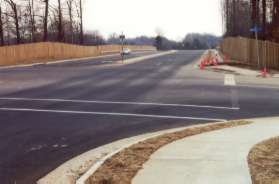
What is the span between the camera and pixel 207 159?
8.86 metres

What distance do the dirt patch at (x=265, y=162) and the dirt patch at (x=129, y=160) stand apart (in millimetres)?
1735

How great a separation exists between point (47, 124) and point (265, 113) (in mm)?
6140

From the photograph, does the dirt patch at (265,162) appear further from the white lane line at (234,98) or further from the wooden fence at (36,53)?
the wooden fence at (36,53)

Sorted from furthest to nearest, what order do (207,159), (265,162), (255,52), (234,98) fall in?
(255,52) < (234,98) < (207,159) < (265,162)

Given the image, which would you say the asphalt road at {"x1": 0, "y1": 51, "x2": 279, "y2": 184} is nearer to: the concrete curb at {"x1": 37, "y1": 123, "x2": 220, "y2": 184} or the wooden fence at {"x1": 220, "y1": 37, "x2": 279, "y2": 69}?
the concrete curb at {"x1": 37, "y1": 123, "x2": 220, "y2": 184}

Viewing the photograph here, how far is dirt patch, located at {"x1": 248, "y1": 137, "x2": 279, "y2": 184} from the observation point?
744 centimetres

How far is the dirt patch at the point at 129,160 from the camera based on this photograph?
7719mm

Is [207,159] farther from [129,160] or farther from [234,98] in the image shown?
[234,98]

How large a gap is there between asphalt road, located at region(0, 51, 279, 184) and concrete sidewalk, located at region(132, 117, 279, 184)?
1715 millimetres

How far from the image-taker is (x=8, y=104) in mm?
17672


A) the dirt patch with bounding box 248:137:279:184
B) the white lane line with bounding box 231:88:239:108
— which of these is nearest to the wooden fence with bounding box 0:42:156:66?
the white lane line with bounding box 231:88:239:108

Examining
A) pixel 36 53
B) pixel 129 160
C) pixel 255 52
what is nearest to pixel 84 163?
pixel 129 160

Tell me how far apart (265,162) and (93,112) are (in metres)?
7.80

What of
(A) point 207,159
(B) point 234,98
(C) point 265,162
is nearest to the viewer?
(C) point 265,162
